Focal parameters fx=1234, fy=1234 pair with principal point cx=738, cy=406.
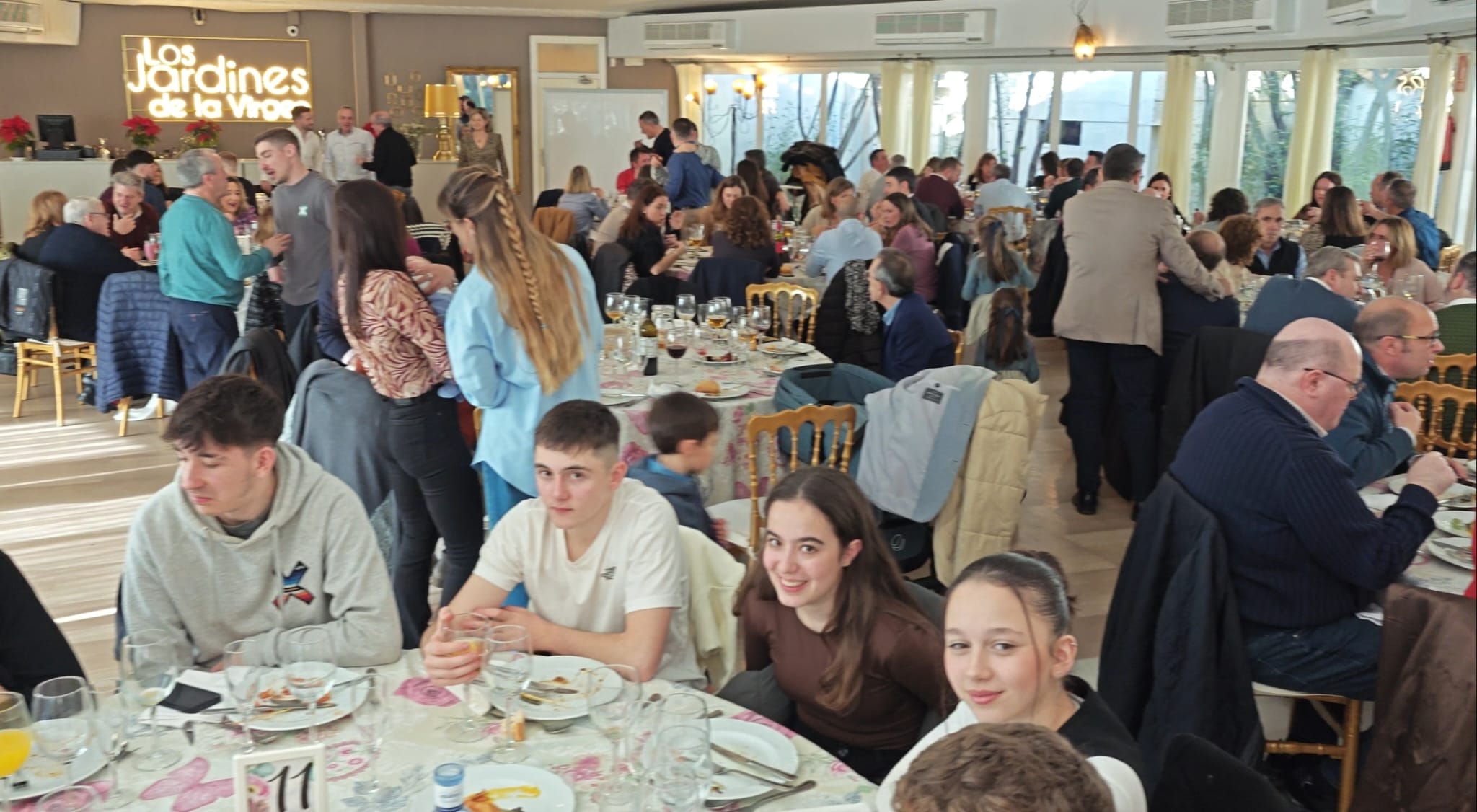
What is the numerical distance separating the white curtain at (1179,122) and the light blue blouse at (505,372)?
9742mm

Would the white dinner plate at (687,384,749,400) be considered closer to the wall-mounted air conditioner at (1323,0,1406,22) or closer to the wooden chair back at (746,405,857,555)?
the wooden chair back at (746,405,857,555)

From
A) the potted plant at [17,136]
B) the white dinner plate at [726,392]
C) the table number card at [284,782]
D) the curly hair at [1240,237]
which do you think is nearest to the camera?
the table number card at [284,782]

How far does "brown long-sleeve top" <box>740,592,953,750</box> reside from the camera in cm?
240

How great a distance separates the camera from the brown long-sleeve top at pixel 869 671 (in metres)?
2.40

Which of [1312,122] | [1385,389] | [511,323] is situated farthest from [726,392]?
[1312,122]

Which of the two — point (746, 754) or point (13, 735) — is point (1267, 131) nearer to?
point (746, 754)

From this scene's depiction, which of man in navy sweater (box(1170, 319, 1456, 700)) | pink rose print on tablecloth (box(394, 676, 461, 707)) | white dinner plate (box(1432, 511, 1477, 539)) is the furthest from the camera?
white dinner plate (box(1432, 511, 1477, 539))

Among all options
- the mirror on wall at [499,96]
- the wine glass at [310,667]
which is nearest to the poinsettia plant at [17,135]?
the mirror on wall at [499,96]

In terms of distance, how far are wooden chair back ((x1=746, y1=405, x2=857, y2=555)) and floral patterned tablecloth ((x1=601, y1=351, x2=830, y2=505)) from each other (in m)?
0.28

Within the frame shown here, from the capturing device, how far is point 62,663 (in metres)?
2.47

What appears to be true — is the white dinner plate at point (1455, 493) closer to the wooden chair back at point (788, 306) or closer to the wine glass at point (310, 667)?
the wine glass at point (310, 667)

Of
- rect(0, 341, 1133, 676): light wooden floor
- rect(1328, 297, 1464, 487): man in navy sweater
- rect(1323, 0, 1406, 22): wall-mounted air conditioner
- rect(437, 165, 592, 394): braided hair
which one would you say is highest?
rect(1323, 0, 1406, 22): wall-mounted air conditioner

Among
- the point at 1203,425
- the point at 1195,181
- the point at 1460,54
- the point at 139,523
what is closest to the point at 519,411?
the point at 139,523

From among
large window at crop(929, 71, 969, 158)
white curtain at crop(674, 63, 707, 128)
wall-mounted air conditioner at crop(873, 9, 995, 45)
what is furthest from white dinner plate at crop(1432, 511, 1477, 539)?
white curtain at crop(674, 63, 707, 128)
